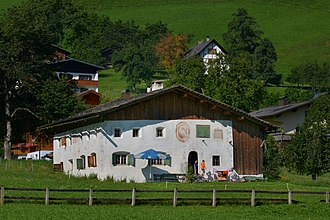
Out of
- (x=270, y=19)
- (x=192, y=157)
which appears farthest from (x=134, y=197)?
(x=270, y=19)

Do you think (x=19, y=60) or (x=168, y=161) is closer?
(x=168, y=161)

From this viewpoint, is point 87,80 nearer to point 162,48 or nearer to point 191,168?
point 162,48

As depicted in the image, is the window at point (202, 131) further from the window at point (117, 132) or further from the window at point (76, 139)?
the window at point (76, 139)

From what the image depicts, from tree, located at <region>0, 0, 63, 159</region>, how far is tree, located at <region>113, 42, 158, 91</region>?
60.9 meters

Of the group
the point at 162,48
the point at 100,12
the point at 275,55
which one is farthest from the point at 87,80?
the point at 100,12

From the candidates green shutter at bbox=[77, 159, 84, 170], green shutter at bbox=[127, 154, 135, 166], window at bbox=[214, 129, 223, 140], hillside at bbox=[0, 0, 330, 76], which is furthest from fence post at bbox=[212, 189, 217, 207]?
hillside at bbox=[0, 0, 330, 76]

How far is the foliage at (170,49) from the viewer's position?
156 meters

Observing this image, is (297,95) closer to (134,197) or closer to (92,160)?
(92,160)

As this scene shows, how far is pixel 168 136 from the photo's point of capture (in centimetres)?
6178

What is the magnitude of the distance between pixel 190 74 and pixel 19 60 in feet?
114

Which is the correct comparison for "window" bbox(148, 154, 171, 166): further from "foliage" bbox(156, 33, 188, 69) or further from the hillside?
the hillside

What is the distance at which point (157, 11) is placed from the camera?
196 m

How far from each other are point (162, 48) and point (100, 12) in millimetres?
44788

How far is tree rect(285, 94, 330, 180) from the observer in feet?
209
